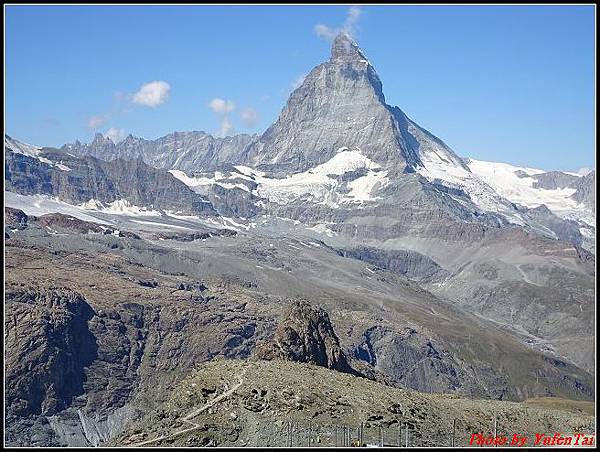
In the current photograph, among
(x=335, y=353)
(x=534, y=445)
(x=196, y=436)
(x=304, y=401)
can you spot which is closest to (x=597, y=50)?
(x=534, y=445)

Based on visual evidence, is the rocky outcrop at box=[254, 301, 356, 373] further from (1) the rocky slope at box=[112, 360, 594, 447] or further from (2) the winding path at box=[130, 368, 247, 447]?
(2) the winding path at box=[130, 368, 247, 447]

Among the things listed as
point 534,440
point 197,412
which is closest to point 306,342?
point 534,440

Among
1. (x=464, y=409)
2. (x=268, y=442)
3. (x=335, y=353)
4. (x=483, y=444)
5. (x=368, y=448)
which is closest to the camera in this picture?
(x=368, y=448)

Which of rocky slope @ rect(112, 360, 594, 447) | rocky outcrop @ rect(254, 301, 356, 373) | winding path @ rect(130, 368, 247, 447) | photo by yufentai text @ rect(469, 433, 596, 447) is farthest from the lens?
rocky outcrop @ rect(254, 301, 356, 373)

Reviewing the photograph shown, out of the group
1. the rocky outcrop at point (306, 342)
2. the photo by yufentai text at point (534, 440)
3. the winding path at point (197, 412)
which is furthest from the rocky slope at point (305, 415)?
the rocky outcrop at point (306, 342)

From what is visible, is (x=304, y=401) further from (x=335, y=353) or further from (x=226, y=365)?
(x=335, y=353)

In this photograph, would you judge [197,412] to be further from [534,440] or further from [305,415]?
A: [534,440]

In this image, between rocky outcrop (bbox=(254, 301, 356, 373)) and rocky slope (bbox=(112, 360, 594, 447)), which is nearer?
rocky slope (bbox=(112, 360, 594, 447))

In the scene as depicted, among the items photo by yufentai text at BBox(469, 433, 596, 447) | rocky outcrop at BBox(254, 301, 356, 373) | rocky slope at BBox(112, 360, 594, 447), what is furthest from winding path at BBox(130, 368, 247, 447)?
rocky outcrop at BBox(254, 301, 356, 373)

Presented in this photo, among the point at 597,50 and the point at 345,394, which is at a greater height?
the point at 597,50
